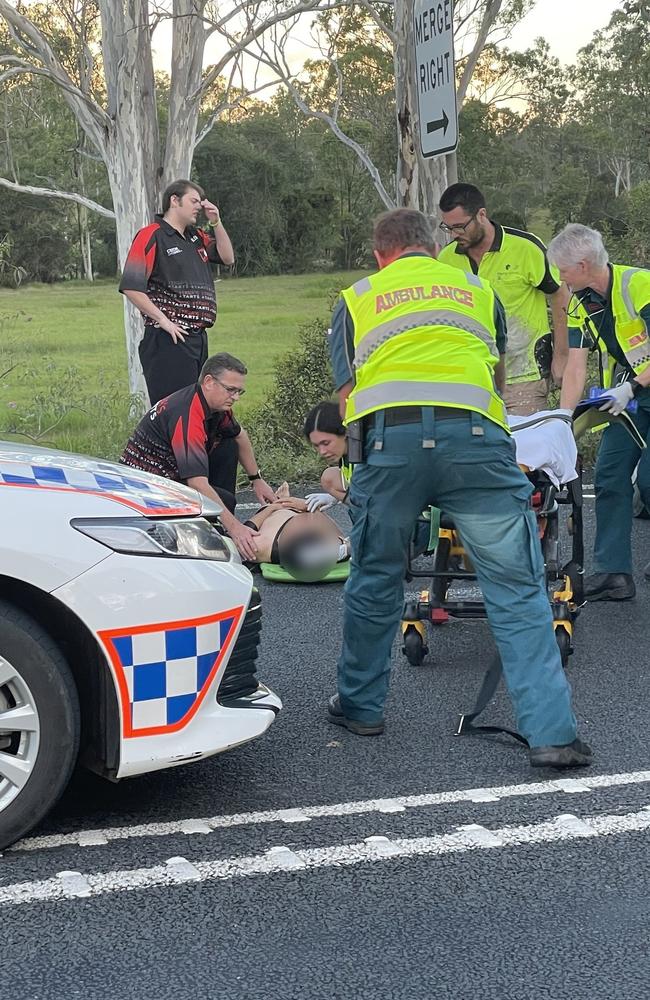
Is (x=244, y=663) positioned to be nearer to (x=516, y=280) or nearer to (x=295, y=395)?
(x=516, y=280)

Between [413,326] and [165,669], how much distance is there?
1.41m

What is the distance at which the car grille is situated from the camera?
3.68 m

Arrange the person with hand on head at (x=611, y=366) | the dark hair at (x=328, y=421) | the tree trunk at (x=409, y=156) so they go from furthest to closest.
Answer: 1. the tree trunk at (x=409, y=156)
2. the dark hair at (x=328, y=421)
3. the person with hand on head at (x=611, y=366)

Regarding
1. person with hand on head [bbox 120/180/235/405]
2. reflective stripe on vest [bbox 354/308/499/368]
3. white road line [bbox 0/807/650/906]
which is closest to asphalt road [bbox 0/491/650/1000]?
white road line [bbox 0/807/650/906]

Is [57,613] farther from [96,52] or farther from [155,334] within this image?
[96,52]

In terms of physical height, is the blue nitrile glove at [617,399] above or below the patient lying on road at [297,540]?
above

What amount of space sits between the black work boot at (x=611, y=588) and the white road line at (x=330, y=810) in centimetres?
241

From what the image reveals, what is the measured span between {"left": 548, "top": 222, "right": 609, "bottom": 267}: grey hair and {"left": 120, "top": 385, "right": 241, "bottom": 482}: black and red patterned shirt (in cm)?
184

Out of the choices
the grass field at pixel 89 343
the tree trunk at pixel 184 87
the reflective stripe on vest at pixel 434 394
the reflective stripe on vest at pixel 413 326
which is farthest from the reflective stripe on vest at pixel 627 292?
the tree trunk at pixel 184 87

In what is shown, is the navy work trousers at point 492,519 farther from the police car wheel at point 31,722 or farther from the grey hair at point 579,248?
the grey hair at point 579,248

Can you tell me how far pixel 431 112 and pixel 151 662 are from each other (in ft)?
17.3

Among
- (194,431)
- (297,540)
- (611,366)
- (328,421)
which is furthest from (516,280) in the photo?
(194,431)

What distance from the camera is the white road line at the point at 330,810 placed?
11.8 ft

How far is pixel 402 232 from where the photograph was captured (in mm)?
4305
